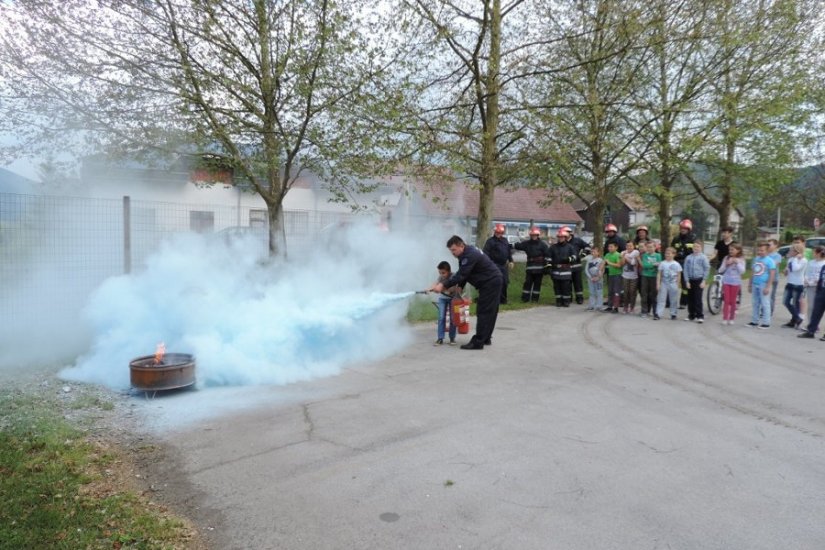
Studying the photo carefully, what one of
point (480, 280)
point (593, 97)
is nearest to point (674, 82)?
point (593, 97)

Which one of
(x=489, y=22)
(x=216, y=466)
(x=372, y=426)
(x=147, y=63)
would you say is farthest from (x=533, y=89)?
(x=216, y=466)

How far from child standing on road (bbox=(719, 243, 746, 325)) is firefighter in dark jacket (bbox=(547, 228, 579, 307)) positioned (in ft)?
11.3

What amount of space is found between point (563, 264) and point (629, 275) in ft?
5.58

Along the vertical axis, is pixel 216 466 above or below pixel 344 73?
below

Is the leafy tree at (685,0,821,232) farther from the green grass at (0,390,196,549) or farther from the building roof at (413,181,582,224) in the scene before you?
the green grass at (0,390,196,549)

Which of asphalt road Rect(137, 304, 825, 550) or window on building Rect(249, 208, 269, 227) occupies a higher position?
window on building Rect(249, 208, 269, 227)

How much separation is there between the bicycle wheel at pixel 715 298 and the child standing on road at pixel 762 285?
1.28 meters

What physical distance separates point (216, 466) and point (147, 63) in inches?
310

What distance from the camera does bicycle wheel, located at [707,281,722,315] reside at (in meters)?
12.5

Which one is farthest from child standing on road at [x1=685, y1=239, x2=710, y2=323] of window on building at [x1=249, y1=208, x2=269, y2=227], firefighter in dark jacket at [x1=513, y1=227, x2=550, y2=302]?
window on building at [x1=249, y1=208, x2=269, y2=227]

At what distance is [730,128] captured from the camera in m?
14.3

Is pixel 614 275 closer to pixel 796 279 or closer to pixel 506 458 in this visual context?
pixel 796 279

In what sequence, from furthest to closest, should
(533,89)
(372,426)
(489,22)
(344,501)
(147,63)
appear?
(533,89) → (489,22) → (147,63) → (372,426) → (344,501)

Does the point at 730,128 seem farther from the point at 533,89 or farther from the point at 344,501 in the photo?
the point at 344,501
